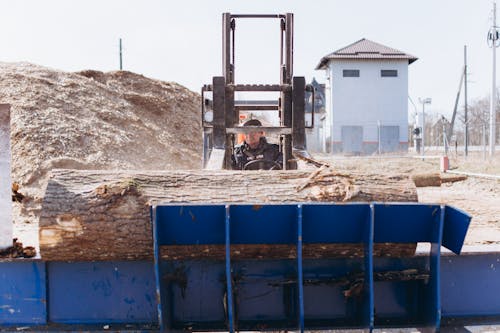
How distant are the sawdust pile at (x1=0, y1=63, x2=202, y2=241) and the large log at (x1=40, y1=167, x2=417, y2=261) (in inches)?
287

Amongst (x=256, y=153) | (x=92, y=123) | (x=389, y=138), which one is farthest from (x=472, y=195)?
(x=389, y=138)

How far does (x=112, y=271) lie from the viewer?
11.0ft

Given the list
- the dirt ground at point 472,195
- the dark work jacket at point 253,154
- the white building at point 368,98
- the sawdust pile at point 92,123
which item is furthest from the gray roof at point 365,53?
Result: the dark work jacket at point 253,154

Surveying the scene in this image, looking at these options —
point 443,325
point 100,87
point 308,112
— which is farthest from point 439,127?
point 443,325

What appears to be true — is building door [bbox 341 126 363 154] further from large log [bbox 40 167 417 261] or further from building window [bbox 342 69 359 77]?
large log [bbox 40 167 417 261]

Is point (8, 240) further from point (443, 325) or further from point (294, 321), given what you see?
point (443, 325)

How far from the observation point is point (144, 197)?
325 centimetres

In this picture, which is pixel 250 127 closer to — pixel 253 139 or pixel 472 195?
pixel 253 139

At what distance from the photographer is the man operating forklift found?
7.28 m

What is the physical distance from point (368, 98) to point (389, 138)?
3583 mm

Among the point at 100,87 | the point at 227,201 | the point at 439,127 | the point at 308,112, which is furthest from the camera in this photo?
the point at 439,127

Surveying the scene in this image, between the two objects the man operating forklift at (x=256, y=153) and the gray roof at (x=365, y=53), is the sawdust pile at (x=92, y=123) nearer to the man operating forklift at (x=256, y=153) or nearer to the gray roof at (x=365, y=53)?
the man operating forklift at (x=256, y=153)

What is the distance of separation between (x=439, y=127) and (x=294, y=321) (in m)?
50.7

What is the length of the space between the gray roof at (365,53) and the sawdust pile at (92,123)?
21.9 m
